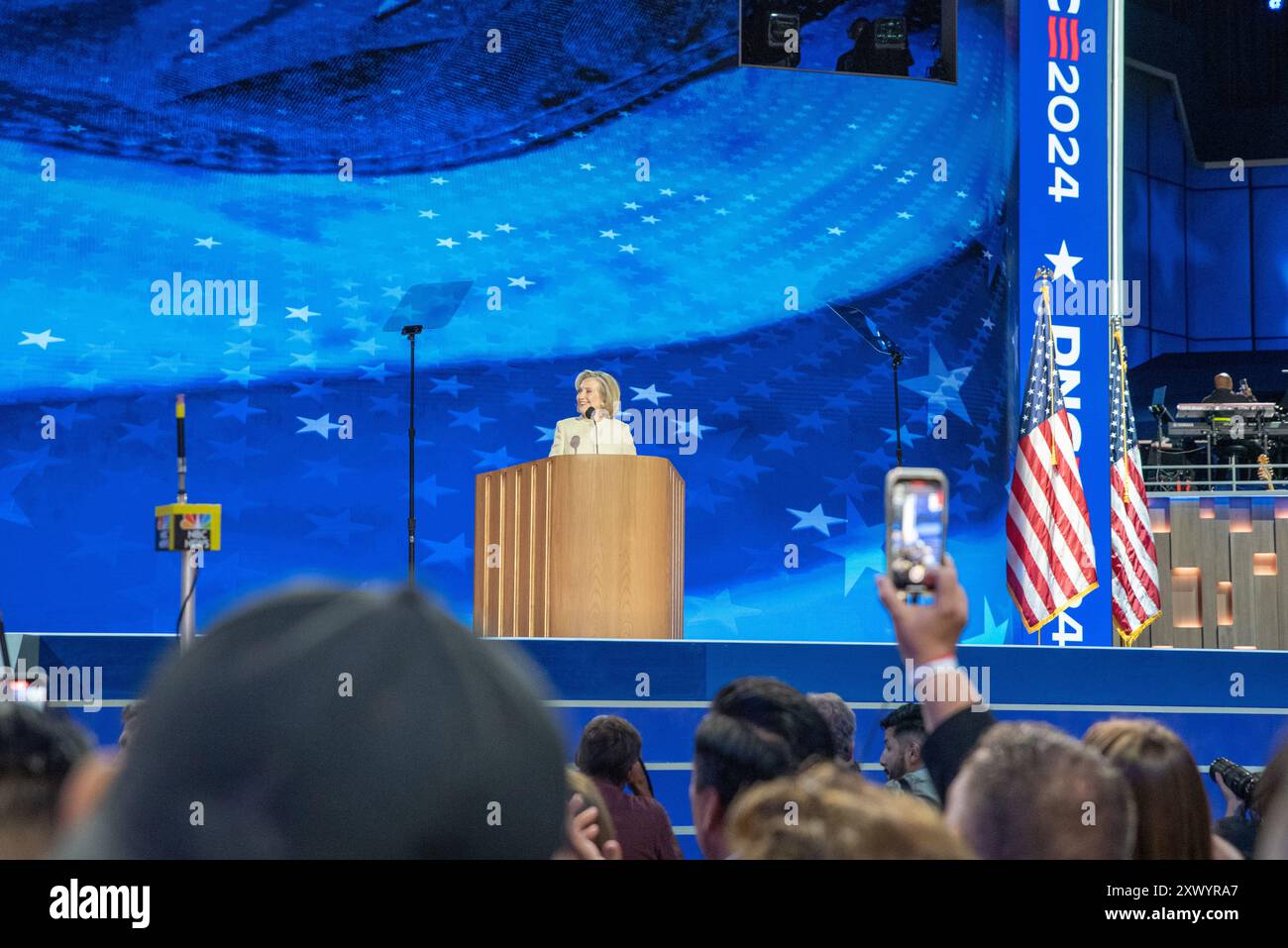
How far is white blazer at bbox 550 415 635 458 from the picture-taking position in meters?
6.93

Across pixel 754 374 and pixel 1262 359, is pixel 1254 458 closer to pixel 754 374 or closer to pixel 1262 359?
pixel 1262 359

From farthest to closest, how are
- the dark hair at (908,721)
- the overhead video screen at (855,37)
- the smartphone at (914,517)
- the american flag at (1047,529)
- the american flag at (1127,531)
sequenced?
the overhead video screen at (855,37)
the american flag at (1127,531)
the american flag at (1047,529)
the dark hair at (908,721)
the smartphone at (914,517)

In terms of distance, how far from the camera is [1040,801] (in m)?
1.45

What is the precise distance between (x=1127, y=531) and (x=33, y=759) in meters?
8.34

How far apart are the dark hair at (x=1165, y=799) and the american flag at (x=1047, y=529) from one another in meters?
5.41

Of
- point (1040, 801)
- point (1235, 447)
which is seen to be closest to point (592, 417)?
point (1040, 801)

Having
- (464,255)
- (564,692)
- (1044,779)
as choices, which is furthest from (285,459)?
(1044,779)

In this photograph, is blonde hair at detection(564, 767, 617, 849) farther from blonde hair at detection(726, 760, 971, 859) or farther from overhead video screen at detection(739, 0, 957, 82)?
overhead video screen at detection(739, 0, 957, 82)

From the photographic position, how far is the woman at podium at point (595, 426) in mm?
6938

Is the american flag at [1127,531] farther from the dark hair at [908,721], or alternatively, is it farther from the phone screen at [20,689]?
the phone screen at [20,689]

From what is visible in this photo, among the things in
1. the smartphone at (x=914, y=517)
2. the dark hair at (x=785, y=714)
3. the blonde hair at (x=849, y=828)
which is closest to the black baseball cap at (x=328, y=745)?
the blonde hair at (x=849, y=828)

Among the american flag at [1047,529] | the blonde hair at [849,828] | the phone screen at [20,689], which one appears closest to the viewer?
the blonde hair at [849,828]

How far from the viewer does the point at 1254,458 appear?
13.8 meters
